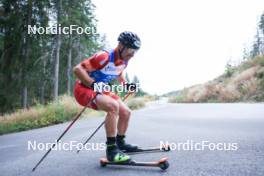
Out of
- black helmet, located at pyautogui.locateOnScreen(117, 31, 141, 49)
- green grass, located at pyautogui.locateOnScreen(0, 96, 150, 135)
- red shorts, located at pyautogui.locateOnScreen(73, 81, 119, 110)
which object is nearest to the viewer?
black helmet, located at pyautogui.locateOnScreen(117, 31, 141, 49)

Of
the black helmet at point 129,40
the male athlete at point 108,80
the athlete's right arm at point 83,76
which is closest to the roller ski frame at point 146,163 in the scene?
the male athlete at point 108,80

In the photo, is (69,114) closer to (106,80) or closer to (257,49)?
(106,80)

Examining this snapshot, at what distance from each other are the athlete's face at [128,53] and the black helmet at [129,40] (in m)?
0.06

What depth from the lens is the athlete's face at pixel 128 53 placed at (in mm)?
4293

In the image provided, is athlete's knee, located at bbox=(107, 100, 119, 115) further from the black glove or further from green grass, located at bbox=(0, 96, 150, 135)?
green grass, located at bbox=(0, 96, 150, 135)

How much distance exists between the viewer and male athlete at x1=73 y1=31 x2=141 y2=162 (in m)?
4.10

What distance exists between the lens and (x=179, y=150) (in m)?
4.86

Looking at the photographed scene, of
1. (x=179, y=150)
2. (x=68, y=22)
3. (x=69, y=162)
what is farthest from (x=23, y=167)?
(x=68, y=22)

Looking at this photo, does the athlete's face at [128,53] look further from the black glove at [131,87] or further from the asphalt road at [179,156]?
the asphalt road at [179,156]

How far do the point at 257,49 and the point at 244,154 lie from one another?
7781cm

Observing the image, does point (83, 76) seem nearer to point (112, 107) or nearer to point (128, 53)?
point (112, 107)

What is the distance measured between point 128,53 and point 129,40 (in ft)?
0.61

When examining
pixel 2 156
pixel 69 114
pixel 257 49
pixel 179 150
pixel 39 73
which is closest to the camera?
pixel 179 150

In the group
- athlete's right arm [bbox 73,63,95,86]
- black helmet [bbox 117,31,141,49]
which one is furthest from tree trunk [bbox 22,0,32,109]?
black helmet [bbox 117,31,141,49]
